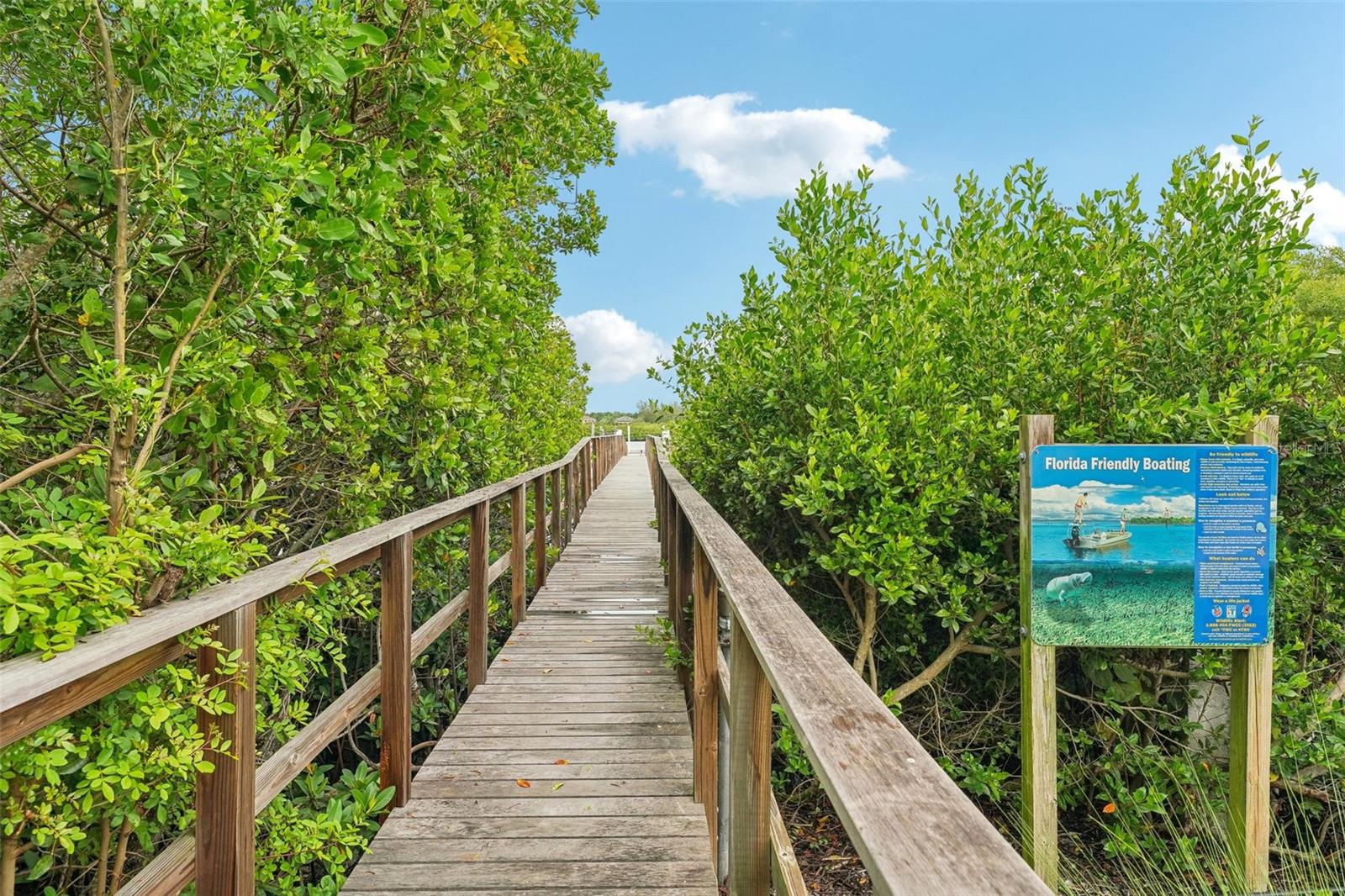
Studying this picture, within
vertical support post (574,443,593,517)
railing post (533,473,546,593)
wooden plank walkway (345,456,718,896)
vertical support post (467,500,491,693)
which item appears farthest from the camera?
vertical support post (574,443,593,517)

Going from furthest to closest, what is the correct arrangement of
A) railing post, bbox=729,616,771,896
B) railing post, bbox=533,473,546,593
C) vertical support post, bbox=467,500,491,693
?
railing post, bbox=533,473,546,593 → vertical support post, bbox=467,500,491,693 → railing post, bbox=729,616,771,896

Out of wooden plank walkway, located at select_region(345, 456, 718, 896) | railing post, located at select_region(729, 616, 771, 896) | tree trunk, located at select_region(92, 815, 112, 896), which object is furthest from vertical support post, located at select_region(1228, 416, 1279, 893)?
tree trunk, located at select_region(92, 815, 112, 896)

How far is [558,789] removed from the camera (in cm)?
259

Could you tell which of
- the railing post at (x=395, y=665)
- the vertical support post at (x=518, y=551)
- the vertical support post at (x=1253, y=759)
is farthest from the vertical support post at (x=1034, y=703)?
the vertical support post at (x=518, y=551)

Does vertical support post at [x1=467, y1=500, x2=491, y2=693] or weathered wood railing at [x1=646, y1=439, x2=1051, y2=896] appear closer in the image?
weathered wood railing at [x1=646, y1=439, x2=1051, y2=896]

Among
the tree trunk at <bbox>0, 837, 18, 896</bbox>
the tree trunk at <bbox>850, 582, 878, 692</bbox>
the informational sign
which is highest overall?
the informational sign

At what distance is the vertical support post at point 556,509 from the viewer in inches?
270

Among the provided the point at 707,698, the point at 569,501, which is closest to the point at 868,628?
the point at 707,698

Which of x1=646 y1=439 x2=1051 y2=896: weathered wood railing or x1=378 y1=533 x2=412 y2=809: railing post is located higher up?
x1=646 y1=439 x2=1051 y2=896: weathered wood railing

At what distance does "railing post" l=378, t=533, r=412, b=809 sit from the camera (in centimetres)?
242

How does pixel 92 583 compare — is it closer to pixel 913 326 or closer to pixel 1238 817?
pixel 913 326

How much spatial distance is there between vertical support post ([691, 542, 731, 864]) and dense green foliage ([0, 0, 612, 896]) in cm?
111

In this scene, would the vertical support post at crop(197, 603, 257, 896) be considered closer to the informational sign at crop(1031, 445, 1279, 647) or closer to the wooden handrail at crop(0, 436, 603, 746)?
the wooden handrail at crop(0, 436, 603, 746)

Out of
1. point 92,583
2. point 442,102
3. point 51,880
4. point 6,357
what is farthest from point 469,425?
point 92,583
